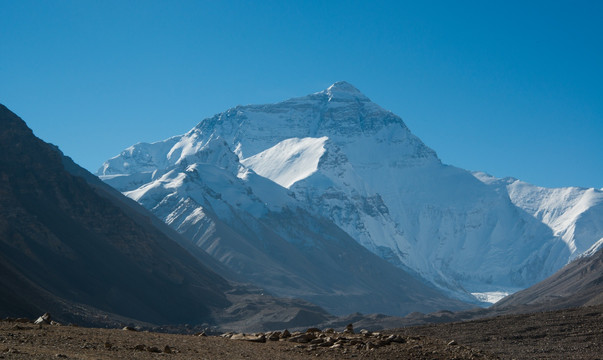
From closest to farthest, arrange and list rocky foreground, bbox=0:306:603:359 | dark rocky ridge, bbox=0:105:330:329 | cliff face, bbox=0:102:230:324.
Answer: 1. rocky foreground, bbox=0:306:603:359
2. dark rocky ridge, bbox=0:105:330:329
3. cliff face, bbox=0:102:230:324

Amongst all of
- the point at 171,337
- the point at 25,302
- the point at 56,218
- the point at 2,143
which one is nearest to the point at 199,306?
the point at 56,218

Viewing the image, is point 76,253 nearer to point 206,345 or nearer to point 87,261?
point 87,261

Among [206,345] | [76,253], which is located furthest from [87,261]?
[206,345]

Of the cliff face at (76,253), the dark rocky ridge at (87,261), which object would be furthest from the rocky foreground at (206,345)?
the dark rocky ridge at (87,261)

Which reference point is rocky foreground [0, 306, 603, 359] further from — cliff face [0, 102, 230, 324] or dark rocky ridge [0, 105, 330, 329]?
dark rocky ridge [0, 105, 330, 329]

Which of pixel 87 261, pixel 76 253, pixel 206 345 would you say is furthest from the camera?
pixel 87 261

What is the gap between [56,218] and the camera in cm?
16012

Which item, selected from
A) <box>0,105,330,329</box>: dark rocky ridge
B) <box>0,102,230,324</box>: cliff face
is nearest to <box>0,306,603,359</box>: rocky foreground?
<box>0,102,230,324</box>: cliff face

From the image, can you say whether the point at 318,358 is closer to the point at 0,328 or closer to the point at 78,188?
the point at 0,328

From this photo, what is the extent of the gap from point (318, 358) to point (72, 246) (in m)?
134

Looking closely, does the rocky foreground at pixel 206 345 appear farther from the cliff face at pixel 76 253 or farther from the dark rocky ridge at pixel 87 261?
the dark rocky ridge at pixel 87 261

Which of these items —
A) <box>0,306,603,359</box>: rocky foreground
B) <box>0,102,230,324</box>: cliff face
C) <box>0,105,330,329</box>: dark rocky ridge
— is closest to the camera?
<box>0,306,603,359</box>: rocky foreground

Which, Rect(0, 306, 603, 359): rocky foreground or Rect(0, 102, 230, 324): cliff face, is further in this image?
Rect(0, 102, 230, 324): cliff face

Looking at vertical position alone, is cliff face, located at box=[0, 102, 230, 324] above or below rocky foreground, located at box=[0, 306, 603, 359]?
above
